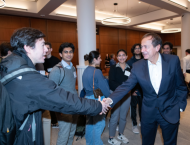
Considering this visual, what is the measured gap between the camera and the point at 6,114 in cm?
94

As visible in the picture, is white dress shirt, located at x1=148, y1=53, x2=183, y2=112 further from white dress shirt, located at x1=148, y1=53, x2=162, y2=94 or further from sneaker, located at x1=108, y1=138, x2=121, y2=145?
sneaker, located at x1=108, y1=138, x2=121, y2=145

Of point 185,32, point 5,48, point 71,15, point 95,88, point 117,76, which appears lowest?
point 95,88

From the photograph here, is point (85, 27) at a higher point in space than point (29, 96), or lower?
higher

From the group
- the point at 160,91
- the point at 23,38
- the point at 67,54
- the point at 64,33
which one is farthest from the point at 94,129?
the point at 64,33

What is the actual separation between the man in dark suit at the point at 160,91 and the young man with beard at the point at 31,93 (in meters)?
0.85

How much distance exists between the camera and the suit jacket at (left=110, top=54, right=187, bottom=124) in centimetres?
167

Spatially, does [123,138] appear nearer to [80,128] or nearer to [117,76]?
[80,128]

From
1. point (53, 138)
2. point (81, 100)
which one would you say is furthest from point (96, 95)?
point (53, 138)

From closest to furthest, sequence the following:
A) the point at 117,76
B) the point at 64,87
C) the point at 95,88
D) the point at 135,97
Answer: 1. the point at 64,87
2. the point at 95,88
3. the point at 117,76
4. the point at 135,97

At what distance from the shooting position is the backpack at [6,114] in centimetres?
92

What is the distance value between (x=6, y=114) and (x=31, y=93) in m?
0.20

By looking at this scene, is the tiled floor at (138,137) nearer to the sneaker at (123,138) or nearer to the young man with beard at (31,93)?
the sneaker at (123,138)

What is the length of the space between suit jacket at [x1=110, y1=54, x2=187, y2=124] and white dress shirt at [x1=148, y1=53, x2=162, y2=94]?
0.17 ft

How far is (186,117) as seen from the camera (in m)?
3.66
